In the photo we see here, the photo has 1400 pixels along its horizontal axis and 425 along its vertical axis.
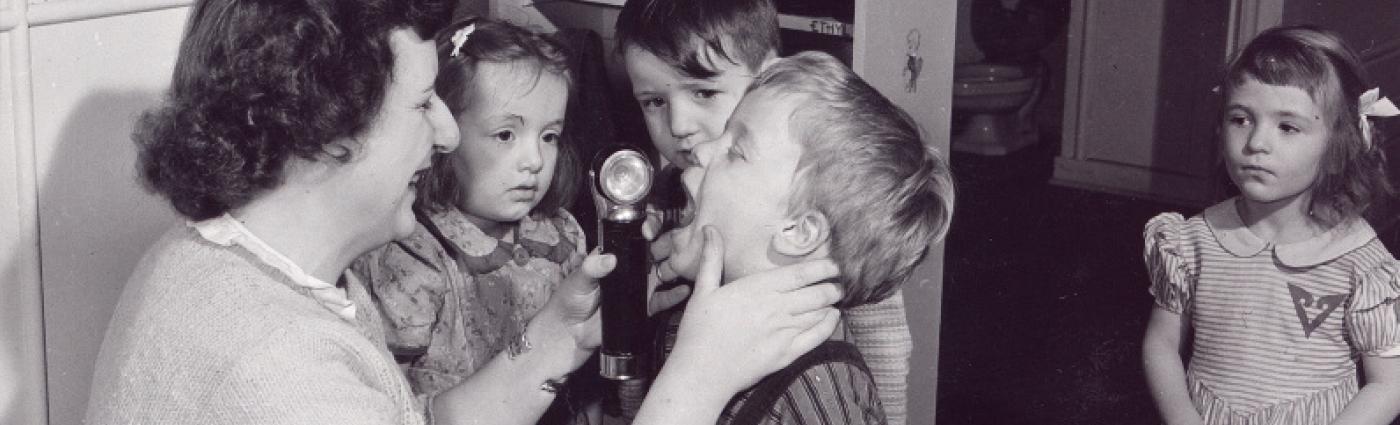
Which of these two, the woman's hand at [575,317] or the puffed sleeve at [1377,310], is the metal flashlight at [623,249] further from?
the puffed sleeve at [1377,310]

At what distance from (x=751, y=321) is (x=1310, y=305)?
103 centimetres

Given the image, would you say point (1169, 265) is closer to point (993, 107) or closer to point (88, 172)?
point (88, 172)

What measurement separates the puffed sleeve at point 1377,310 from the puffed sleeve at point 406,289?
1228 millimetres

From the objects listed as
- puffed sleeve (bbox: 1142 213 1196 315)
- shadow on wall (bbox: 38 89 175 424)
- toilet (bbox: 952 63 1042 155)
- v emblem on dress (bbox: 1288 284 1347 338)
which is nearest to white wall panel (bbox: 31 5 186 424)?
shadow on wall (bbox: 38 89 175 424)

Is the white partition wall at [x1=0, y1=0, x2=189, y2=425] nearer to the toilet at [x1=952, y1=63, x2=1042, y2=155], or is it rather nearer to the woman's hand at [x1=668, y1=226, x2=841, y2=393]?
the woman's hand at [x1=668, y1=226, x2=841, y2=393]

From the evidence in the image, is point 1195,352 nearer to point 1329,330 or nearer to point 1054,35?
point 1329,330

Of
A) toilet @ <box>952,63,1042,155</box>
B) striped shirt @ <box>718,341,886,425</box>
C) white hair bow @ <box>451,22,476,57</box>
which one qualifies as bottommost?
toilet @ <box>952,63,1042,155</box>

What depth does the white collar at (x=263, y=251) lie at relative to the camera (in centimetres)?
127

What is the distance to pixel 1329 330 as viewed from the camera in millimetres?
1973

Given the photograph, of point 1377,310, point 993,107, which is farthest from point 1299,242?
point 993,107

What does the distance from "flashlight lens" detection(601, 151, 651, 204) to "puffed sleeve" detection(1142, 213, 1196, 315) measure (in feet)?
3.29

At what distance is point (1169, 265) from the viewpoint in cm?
213

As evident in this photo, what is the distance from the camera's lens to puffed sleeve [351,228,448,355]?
1711mm

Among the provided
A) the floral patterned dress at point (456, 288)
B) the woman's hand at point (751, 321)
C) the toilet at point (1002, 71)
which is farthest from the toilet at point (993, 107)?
the woman's hand at point (751, 321)
